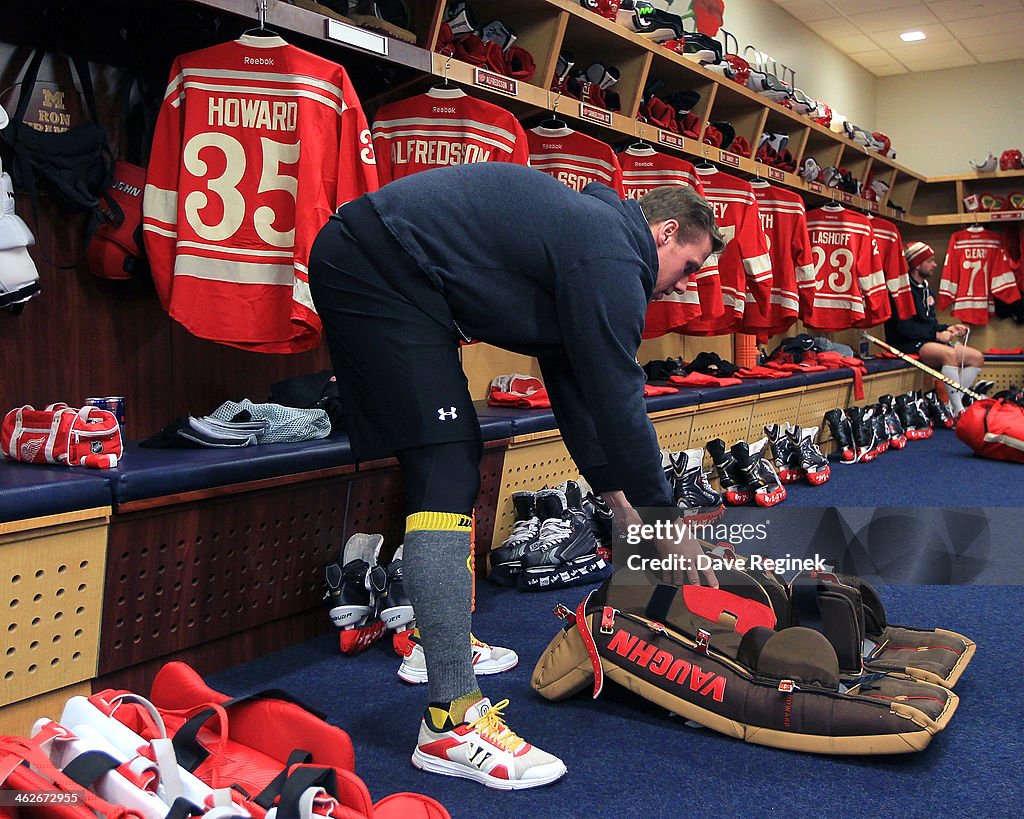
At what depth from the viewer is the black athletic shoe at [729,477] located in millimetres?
4172

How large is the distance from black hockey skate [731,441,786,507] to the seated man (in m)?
3.48

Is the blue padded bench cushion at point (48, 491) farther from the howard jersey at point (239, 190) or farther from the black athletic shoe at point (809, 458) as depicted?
the black athletic shoe at point (809, 458)

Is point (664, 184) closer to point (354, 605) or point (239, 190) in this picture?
point (239, 190)

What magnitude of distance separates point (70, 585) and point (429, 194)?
101 cm

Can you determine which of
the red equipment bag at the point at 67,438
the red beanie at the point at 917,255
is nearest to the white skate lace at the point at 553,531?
the red equipment bag at the point at 67,438

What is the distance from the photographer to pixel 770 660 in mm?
1737

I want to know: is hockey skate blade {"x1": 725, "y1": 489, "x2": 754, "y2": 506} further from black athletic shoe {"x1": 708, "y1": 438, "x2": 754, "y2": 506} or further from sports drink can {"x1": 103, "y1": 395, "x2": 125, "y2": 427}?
sports drink can {"x1": 103, "y1": 395, "x2": 125, "y2": 427}

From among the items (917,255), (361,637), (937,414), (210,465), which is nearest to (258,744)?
(210,465)

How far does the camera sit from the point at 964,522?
3.56 metres

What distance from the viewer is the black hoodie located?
5.19 ft

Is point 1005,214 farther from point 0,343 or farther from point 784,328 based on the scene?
point 0,343

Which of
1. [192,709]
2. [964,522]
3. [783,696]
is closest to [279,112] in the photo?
[192,709]

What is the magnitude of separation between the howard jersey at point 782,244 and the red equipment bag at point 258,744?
4341 millimetres

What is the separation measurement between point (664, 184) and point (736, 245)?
29.1 inches
